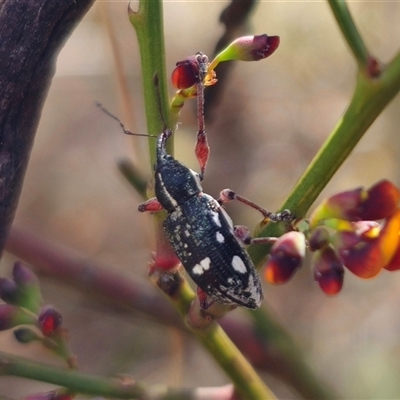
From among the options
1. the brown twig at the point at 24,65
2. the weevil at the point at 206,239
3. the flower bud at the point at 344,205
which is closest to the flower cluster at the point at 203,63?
the weevil at the point at 206,239

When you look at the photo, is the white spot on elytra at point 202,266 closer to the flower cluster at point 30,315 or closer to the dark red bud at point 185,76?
the flower cluster at point 30,315

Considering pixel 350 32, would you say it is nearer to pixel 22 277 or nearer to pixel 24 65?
pixel 24 65

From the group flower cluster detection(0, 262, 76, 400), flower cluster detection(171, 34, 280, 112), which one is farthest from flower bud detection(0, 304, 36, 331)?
flower cluster detection(171, 34, 280, 112)

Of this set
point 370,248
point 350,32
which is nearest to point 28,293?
point 370,248

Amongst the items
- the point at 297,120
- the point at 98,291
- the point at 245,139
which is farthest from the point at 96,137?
the point at 98,291

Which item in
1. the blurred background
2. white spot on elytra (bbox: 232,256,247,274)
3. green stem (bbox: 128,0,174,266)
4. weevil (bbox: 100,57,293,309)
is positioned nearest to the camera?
green stem (bbox: 128,0,174,266)

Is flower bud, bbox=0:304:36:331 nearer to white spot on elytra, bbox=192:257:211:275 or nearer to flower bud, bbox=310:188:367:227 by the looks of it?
white spot on elytra, bbox=192:257:211:275

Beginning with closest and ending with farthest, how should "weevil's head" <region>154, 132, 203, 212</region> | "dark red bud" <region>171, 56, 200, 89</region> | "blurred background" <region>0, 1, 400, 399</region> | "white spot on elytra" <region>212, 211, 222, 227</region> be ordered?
"dark red bud" <region>171, 56, 200, 89</region>, "weevil's head" <region>154, 132, 203, 212</region>, "white spot on elytra" <region>212, 211, 222, 227</region>, "blurred background" <region>0, 1, 400, 399</region>
